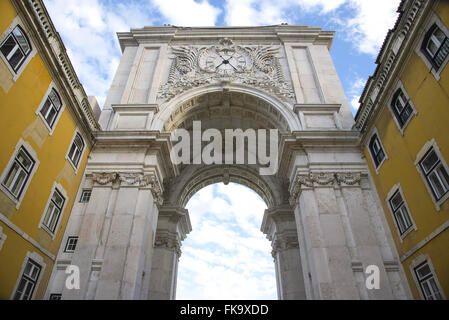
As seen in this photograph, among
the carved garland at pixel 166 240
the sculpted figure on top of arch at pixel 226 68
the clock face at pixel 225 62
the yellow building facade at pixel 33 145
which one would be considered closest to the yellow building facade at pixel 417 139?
the sculpted figure on top of arch at pixel 226 68

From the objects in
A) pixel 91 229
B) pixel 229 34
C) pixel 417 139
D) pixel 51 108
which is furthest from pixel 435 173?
pixel 229 34

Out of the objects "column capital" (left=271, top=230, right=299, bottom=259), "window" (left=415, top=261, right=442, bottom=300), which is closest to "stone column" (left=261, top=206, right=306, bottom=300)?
"column capital" (left=271, top=230, right=299, bottom=259)

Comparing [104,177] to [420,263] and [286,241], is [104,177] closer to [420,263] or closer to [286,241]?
[286,241]

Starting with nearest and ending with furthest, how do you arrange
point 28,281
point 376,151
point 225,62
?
point 28,281
point 376,151
point 225,62

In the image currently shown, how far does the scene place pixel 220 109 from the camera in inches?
956

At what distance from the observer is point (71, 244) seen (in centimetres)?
1564

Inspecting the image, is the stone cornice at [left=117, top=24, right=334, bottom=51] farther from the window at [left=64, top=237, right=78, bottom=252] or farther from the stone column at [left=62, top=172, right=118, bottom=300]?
the window at [left=64, top=237, right=78, bottom=252]

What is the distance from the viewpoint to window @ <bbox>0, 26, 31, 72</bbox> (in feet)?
37.7

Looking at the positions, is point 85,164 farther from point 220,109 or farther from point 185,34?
point 185,34

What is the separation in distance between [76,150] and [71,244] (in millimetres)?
5322

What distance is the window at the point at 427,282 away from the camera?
39.3 ft

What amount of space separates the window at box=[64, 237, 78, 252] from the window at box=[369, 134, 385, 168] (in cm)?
1709
